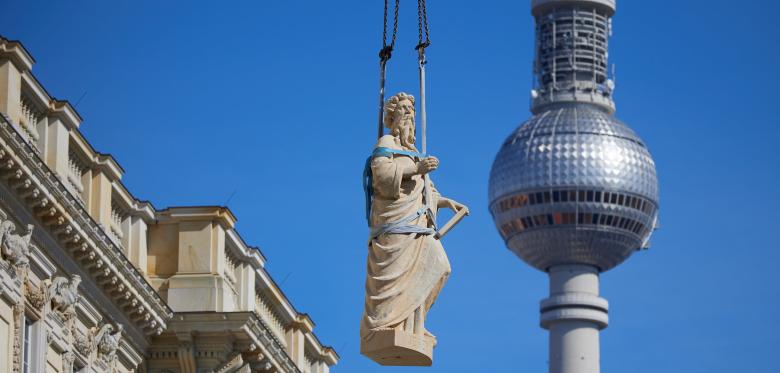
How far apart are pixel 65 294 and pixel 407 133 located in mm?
26461

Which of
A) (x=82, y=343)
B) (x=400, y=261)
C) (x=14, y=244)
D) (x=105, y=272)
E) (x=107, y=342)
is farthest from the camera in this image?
(x=107, y=342)

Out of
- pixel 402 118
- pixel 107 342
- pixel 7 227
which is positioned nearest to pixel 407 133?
pixel 402 118

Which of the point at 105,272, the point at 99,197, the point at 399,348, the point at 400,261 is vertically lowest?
the point at 399,348

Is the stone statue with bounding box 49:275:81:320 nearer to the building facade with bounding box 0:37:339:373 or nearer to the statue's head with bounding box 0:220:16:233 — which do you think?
the building facade with bounding box 0:37:339:373

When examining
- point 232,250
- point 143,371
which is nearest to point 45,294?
point 143,371

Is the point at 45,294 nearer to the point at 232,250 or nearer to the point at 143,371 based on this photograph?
the point at 143,371

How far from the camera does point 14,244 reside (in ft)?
158

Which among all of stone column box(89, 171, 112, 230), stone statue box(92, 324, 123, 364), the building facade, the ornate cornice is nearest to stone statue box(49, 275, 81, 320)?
the building facade

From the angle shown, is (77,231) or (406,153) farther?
(77,231)

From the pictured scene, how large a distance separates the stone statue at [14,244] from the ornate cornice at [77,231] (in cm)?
82

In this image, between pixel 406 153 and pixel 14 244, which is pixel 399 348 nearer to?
pixel 406 153

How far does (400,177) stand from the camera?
2536 cm

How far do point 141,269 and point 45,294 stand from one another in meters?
10.8

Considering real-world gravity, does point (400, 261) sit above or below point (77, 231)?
below
